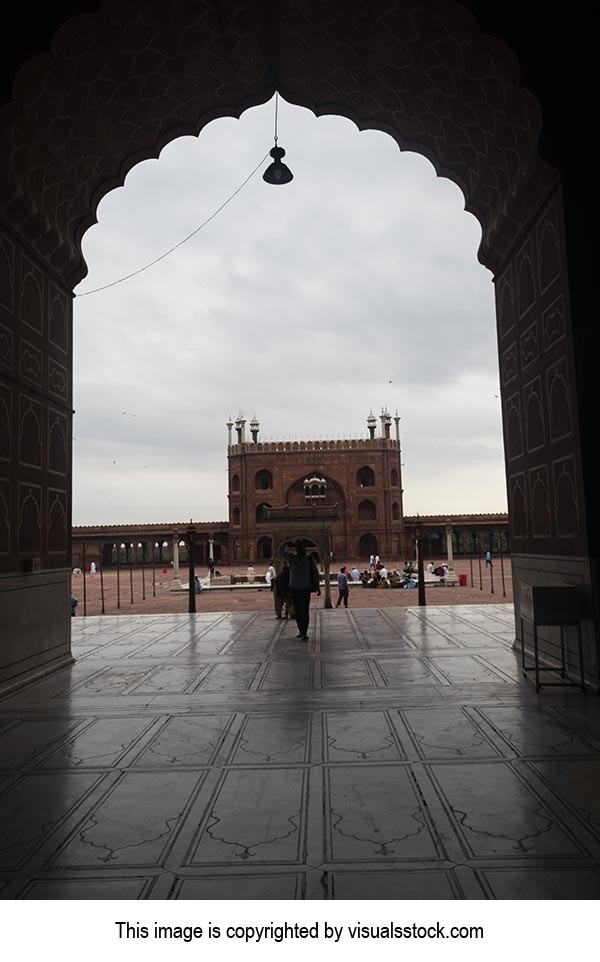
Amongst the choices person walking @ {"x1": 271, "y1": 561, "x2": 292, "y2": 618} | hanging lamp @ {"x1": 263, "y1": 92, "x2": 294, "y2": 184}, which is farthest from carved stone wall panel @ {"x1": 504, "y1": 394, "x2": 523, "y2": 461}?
person walking @ {"x1": 271, "y1": 561, "x2": 292, "y2": 618}

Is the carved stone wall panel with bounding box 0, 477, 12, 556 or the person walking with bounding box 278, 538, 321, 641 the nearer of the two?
the carved stone wall panel with bounding box 0, 477, 12, 556

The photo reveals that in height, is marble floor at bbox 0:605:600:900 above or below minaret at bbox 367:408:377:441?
below

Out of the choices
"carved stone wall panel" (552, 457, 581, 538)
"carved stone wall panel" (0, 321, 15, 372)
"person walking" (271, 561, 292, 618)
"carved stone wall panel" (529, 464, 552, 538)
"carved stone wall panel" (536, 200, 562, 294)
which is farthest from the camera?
"person walking" (271, 561, 292, 618)

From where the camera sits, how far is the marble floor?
2.18 m

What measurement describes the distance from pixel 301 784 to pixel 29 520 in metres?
3.80

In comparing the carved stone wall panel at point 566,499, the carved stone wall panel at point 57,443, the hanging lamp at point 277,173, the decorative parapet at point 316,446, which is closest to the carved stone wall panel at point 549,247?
the carved stone wall panel at point 566,499

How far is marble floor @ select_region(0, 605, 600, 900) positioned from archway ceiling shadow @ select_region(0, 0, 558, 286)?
13.5 feet

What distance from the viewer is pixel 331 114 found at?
6.86m

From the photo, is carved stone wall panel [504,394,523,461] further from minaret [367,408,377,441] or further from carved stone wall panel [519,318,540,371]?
minaret [367,408,377,441]

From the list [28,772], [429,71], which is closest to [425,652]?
[28,772]

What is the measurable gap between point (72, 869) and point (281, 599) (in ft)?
25.9

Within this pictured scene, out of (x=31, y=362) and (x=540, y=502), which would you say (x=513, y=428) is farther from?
(x=31, y=362)

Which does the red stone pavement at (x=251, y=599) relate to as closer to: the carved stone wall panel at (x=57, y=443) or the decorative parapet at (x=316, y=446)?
the carved stone wall panel at (x=57, y=443)

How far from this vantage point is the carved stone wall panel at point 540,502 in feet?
17.8
